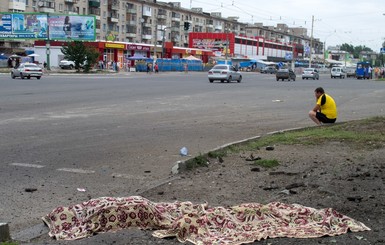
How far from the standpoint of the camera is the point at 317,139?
10984mm

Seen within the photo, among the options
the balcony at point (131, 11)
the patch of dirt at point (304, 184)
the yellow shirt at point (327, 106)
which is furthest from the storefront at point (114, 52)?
the patch of dirt at point (304, 184)

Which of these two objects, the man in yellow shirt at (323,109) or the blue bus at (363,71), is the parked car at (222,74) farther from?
the blue bus at (363,71)

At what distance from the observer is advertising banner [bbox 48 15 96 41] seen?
69.4 m

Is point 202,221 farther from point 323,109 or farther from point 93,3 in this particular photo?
point 93,3

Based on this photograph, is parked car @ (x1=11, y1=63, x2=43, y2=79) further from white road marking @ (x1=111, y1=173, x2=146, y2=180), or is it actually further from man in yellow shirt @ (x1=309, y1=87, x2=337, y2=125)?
white road marking @ (x1=111, y1=173, x2=146, y2=180)

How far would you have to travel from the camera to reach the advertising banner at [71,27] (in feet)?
228

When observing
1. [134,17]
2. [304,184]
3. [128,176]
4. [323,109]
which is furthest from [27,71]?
[134,17]

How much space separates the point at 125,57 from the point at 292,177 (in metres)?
85.4

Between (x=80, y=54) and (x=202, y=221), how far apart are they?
63792 millimetres

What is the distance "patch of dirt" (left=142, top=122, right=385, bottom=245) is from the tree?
5937cm

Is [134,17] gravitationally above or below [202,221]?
above

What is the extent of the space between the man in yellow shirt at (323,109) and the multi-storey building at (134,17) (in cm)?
7055

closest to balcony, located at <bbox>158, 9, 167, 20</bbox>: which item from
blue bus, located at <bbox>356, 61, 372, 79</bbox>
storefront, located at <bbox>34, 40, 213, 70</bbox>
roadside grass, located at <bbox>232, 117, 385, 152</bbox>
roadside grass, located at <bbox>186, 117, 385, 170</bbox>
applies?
storefront, located at <bbox>34, 40, 213, 70</bbox>

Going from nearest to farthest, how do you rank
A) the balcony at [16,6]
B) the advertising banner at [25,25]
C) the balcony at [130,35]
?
the advertising banner at [25,25]
the balcony at [16,6]
the balcony at [130,35]
